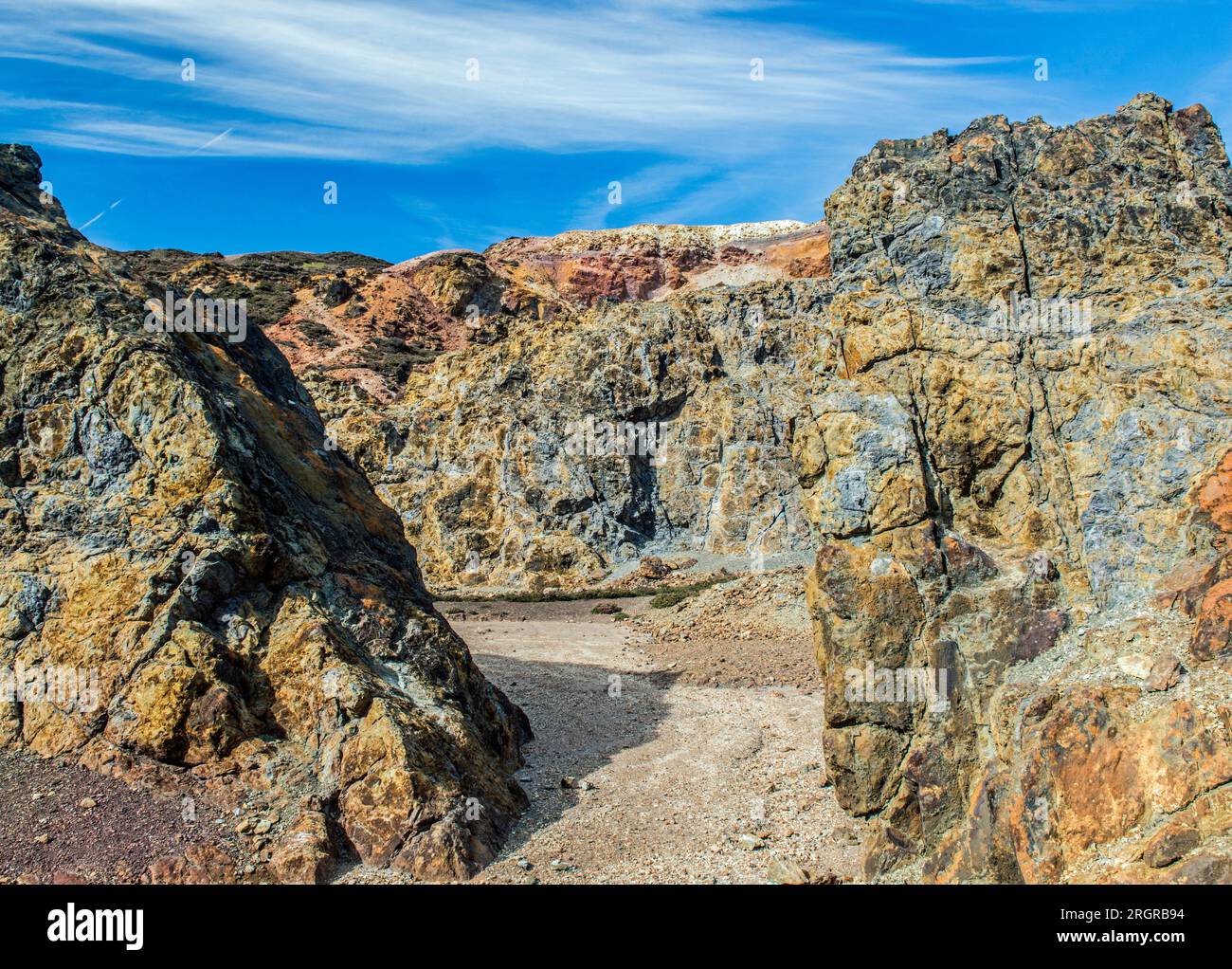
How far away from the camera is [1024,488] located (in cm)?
1001

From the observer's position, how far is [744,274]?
2931 inches

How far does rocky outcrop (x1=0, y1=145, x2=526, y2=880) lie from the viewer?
36.3ft

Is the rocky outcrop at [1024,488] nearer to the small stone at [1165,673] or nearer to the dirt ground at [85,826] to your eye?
the small stone at [1165,673]

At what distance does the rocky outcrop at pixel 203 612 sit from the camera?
1105 cm

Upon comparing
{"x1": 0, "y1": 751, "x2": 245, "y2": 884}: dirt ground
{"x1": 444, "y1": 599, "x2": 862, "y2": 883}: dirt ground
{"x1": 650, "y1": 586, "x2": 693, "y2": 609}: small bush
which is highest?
{"x1": 0, "y1": 751, "x2": 245, "y2": 884}: dirt ground

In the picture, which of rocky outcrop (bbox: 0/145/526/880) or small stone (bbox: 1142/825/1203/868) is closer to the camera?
small stone (bbox: 1142/825/1203/868)

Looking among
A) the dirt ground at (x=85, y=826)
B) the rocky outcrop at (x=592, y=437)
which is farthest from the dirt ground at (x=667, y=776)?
the rocky outcrop at (x=592, y=437)

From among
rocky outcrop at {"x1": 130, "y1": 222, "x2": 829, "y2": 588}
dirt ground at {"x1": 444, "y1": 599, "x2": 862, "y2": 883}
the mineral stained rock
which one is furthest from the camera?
rocky outcrop at {"x1": 130, "y1": 222, "x2": 829, "y2": 588}

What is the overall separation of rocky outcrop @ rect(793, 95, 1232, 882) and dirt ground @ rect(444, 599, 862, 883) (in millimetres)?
1982

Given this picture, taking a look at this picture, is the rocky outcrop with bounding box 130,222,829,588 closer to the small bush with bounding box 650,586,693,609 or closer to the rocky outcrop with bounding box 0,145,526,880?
the small bush with bounding box 650,586,693,609

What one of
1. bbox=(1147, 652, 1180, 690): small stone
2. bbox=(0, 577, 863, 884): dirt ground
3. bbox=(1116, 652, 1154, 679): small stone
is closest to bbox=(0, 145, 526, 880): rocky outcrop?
bbox=(0, 577, 863, 884): dirt ground

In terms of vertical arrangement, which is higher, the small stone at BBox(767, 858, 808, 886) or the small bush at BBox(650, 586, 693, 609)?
the small bush at BBox(650, 586, 693, 609)

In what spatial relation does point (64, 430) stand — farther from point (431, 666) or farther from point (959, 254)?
point (959, 254)

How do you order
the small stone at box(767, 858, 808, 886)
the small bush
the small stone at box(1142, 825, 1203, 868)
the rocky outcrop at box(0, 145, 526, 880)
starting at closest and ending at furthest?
the small stone at box(1142, 825, 1203, 868) → the small stone at box(767, 858, 808, 886) → the rocky outcrop at box(0, 145, 526, 880) → the small bush
